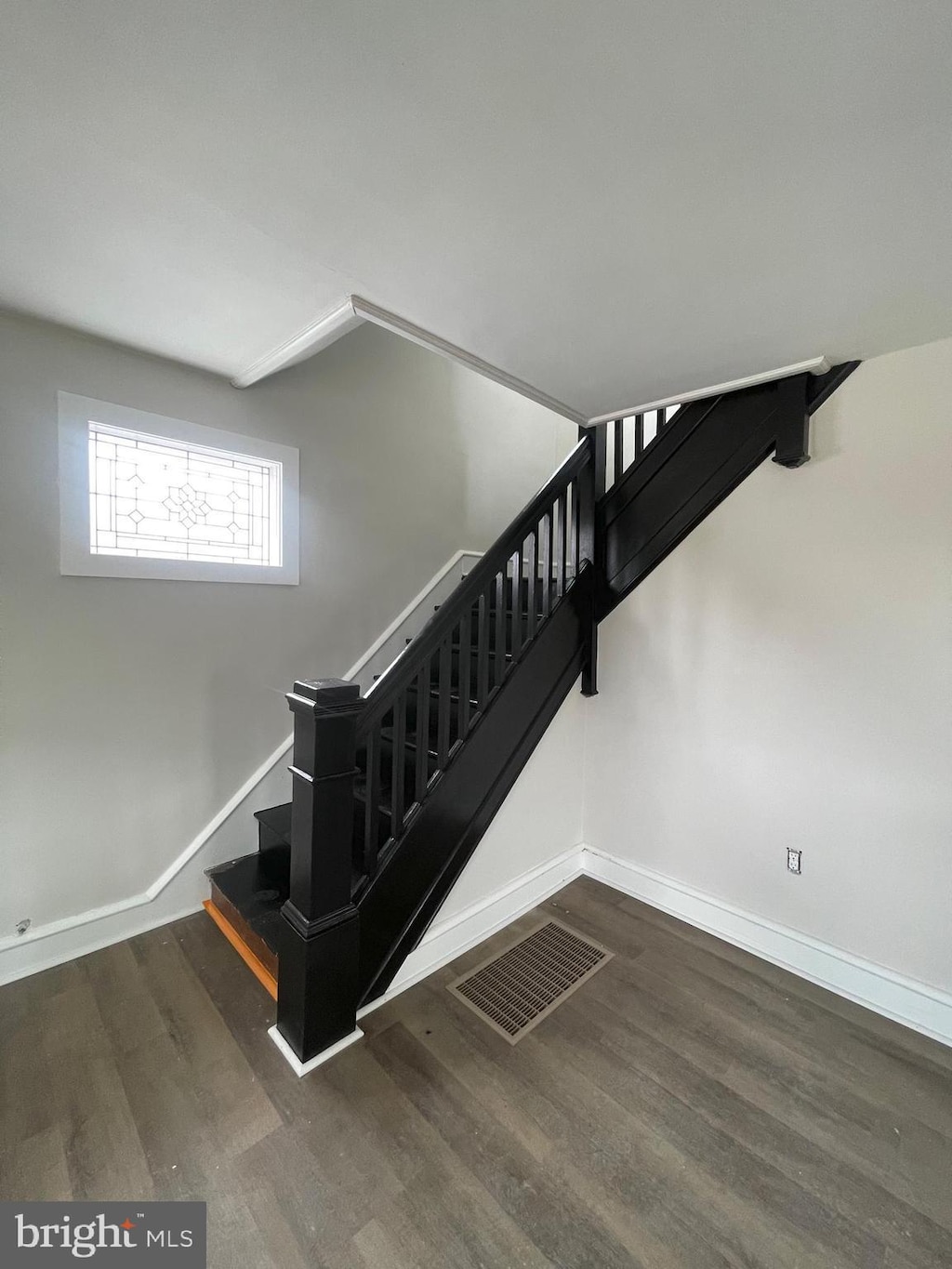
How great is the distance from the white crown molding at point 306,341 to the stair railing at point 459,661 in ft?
3.15

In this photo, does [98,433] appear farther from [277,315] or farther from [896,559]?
[896,559]

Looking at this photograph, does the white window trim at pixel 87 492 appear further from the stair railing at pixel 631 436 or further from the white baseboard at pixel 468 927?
the white baseboard at pixel 468 927

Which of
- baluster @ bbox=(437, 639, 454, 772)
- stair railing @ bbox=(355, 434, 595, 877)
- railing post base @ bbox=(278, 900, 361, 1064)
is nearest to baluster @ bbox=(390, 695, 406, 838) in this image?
stair railing @ bbox=(355, 434, 595, 877)

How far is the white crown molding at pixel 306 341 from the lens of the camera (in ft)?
5.48

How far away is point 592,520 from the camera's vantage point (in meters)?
2.59

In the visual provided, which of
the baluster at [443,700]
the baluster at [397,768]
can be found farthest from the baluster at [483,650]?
the baluster at [397,768]

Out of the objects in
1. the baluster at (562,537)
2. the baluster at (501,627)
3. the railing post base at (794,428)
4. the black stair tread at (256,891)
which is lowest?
the black stair tread at (256,891)

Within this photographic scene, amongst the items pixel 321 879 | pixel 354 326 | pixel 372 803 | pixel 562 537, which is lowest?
pixel 321 879

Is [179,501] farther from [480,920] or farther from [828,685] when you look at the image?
[828,685]

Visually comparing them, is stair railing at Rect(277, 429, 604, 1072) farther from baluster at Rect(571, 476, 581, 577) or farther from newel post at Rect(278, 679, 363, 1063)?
baluster at Rect(571, 476, 581, 577)

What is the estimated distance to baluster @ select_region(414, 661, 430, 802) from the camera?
5.99 ft
